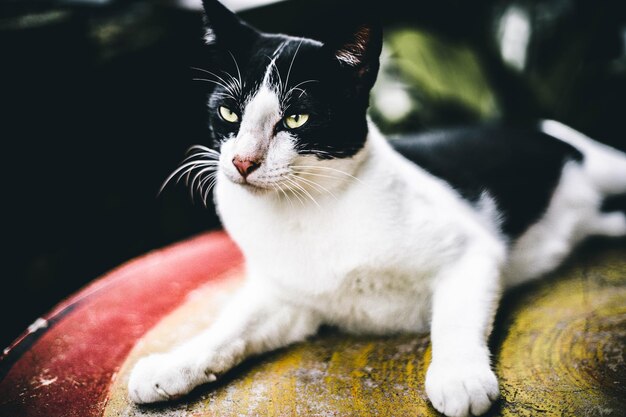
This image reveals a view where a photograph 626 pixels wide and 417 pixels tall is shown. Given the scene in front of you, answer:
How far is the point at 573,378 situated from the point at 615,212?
36.8 inches

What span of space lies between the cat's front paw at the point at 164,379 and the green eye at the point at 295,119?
54 cm

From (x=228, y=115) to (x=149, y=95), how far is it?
1.35m

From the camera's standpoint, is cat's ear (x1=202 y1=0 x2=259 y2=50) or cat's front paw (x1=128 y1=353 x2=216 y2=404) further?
cat's ear (x1=202 y1=0 x2=259 y2=50)

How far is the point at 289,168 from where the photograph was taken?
1011 millimetres

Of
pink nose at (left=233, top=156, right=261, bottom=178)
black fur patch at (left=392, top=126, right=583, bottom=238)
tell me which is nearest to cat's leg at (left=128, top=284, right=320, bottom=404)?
pink nose at (left=233, top=156, right=261, bottom=178)

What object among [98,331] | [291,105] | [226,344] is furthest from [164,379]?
[291,105]

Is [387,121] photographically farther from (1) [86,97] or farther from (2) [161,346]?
(2) [161,346]

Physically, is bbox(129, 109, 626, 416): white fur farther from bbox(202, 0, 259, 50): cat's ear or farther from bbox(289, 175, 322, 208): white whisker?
bbox(202, 0, 259, 50): cat's ear

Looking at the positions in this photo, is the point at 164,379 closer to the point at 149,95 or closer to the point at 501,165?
the point at 501,165

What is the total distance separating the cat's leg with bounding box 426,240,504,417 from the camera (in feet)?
2.82

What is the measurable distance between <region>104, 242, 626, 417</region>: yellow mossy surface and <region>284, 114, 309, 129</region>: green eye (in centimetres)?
53

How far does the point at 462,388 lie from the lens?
0.86 meters

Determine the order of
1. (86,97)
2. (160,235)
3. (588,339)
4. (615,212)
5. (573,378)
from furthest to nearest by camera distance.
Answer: (160,235)
(86,97)
(615,212)
(588,339)
(573,378)

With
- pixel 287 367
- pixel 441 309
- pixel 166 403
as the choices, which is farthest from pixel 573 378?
pixel 166 403
